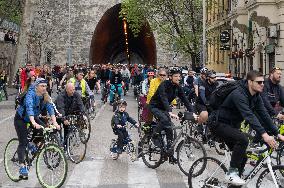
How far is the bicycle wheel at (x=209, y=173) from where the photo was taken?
26.7ft

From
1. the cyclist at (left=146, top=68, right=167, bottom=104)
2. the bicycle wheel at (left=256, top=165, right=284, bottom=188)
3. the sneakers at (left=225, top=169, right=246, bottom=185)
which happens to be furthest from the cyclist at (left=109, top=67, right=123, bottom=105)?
the bicycle wheel at (left=256, top=165, right=284, bottom=188)

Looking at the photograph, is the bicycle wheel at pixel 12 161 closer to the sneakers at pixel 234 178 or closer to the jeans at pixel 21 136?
the jeans at pixel 21 136

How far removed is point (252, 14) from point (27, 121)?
2275 cm

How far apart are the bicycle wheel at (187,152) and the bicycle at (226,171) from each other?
1.77 meters

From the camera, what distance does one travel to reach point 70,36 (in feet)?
222

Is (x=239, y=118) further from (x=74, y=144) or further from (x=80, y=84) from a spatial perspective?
(x=80, y=84)

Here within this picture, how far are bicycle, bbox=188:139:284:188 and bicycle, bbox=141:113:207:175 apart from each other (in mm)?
1696

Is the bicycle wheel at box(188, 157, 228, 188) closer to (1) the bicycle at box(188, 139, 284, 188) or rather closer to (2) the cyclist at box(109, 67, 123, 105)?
(1) the bicycle at box(188, 139, 284, 188)

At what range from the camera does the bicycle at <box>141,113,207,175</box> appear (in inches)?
412

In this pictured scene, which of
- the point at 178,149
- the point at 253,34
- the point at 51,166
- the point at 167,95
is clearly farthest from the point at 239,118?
the point at 253,34

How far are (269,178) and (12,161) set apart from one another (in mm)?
4483

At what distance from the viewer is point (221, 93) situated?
819cm

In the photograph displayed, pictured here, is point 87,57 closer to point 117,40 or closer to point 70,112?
point 117,40

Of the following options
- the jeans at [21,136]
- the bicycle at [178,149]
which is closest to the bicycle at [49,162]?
the jeans at [21,136]
